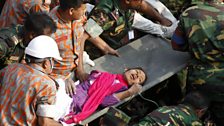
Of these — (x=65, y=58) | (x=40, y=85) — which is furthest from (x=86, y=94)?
(x=40, y=85)

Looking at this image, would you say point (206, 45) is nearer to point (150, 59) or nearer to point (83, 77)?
point (150, 59)

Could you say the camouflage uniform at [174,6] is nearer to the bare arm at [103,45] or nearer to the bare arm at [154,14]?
the bare arm at [154,14]

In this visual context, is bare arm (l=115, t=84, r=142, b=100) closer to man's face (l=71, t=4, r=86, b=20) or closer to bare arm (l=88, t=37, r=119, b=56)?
bare arm (l=88, t=37, r=119, b=56)

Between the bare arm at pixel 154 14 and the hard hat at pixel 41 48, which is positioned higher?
the hard hat at pixel 41 48

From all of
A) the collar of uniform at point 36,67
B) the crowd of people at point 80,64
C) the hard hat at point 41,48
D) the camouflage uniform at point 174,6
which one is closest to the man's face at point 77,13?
the crowd of people at point 80,64

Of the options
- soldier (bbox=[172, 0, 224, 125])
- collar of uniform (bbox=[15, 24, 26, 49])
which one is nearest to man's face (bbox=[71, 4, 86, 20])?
collar of uniform (bbox=[15, 24, 26, 49])

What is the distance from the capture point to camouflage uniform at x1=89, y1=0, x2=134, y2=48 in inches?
170

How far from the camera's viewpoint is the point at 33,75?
310 centimetres

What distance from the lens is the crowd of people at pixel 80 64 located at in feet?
10.3

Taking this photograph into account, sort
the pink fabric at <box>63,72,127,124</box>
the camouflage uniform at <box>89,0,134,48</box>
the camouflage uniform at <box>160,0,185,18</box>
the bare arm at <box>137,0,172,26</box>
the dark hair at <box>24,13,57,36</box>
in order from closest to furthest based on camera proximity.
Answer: the dark hair at <box>24,13,57,36</box>, the pink fabric at <box>63,72,127,124</box>, the camouflage uniform at <box>89,0,134,48</box>, the bare arm at <box>137,0,172,26</box>, the camouflage uniform at <box>160,0,185,18</box>

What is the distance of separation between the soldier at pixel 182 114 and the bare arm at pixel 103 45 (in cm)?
101

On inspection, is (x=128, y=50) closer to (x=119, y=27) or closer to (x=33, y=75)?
(x=119, y=27)

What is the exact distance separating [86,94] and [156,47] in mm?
1123

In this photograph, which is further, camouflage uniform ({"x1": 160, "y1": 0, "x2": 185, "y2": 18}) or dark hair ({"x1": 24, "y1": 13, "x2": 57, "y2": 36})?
camouflage uniform ({"x1": 160, "y1": 0, "x2": 185, "y2": 18})
